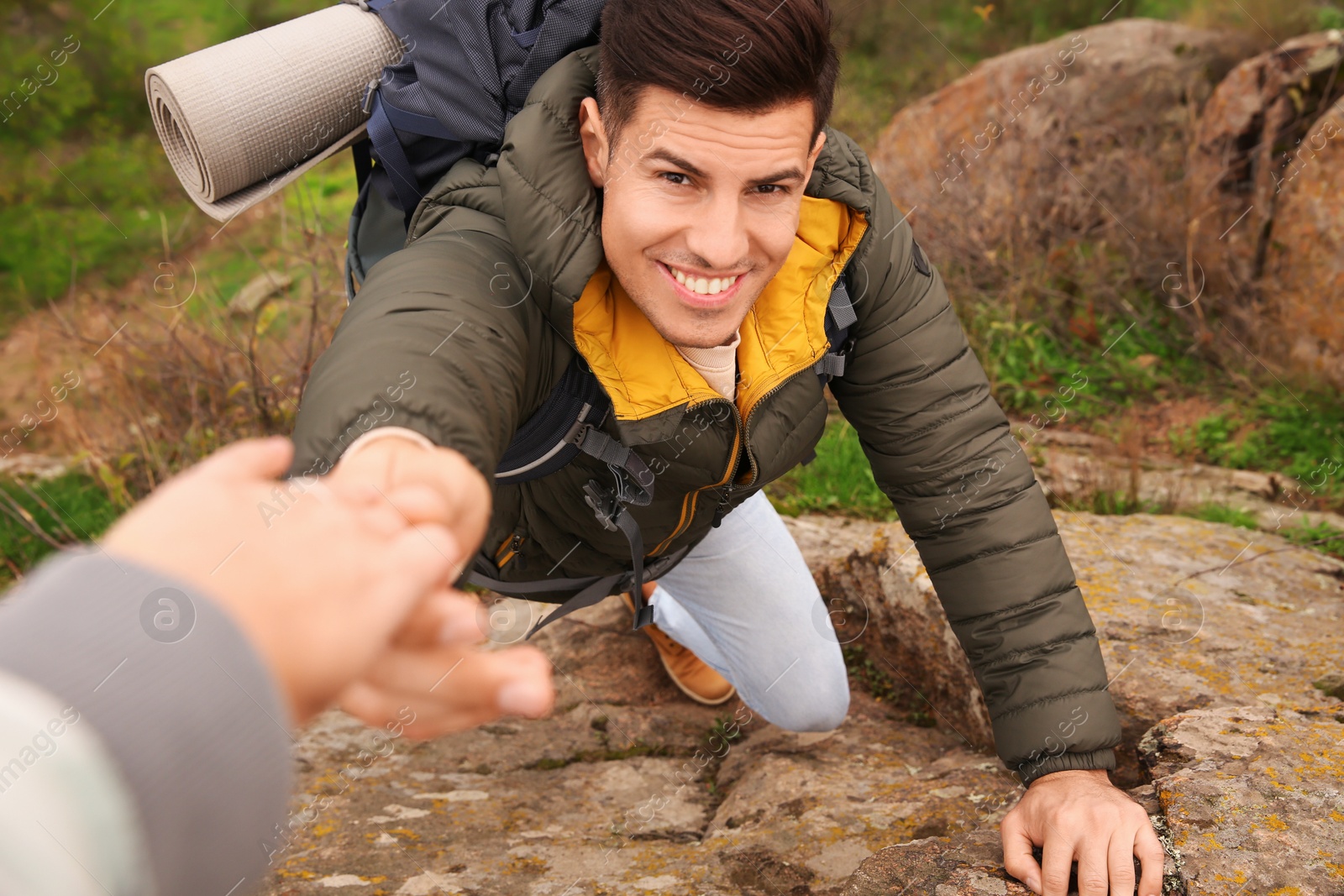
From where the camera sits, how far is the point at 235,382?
441 cm

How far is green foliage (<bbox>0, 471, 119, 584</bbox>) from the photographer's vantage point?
4.26 m

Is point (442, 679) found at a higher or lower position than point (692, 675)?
higher

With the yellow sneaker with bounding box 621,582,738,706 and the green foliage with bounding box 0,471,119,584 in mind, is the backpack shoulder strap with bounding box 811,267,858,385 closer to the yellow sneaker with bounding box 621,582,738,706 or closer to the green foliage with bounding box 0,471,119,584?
the yellow sneaker with bounding box 621,582,738,706

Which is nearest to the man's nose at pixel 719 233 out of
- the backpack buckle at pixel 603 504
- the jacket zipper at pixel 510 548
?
the backpack buckle at pixel 603 504

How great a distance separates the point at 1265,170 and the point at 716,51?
14.5ft

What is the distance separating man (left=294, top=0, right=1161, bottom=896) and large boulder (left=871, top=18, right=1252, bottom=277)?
342cm

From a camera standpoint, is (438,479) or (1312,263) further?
(1312,263)

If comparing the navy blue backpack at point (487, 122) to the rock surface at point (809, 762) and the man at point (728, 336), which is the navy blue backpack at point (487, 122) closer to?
the man at point (728, 336)

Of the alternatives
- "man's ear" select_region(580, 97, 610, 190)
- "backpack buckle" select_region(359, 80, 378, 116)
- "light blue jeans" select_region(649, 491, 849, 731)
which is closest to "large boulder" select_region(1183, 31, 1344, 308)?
"light blue jeans" select_region(649, 491, 849, 731)

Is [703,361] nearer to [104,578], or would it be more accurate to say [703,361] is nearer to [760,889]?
[760,889]

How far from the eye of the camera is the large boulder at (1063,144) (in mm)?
5266

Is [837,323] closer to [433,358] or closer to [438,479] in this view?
[433,358]

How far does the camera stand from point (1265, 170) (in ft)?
15.8

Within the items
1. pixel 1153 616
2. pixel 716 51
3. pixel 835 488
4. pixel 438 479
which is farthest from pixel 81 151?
pixel 438 479
